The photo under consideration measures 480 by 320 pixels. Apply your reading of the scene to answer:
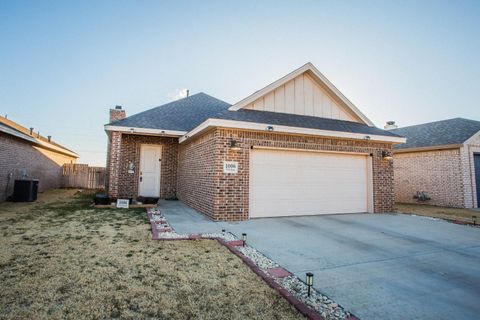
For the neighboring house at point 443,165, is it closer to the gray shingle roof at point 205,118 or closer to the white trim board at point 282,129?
the gray shingle roof at point 205,118

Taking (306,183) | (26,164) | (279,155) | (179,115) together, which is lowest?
(306,183)

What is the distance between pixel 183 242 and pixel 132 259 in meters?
1.16

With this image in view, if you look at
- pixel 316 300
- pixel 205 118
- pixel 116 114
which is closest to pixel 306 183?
pixel 316 300

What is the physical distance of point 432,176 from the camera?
13.4 metres

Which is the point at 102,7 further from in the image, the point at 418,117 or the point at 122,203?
the point at 418,117

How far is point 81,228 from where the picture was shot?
5.87m

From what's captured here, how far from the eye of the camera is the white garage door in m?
7.68

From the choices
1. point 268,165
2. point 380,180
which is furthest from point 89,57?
point 380,180

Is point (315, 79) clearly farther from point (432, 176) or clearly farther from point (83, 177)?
point (83, 177)

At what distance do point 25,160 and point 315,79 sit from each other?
14.6 metres

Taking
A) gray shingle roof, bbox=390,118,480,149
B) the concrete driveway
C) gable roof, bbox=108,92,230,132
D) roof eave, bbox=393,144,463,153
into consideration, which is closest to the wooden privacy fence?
gable roof, bbox=108,92,230,132

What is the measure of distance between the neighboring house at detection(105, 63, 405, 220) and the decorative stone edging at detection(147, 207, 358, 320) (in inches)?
72.2

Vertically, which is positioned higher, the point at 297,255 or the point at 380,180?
the point at 380,180

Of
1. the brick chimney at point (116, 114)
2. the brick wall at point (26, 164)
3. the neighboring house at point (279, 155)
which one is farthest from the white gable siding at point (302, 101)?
the brick wall at point (26, 164)
